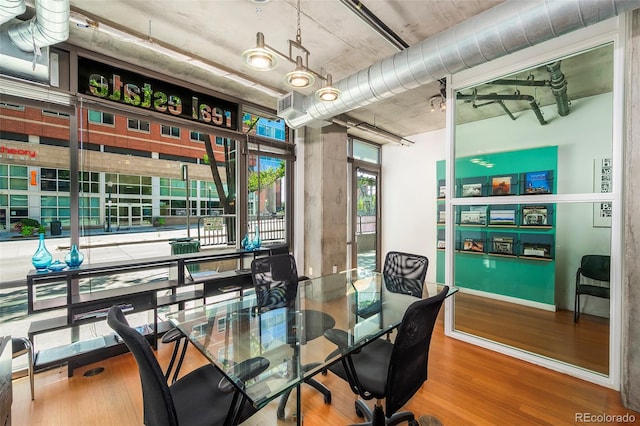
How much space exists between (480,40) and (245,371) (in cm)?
282

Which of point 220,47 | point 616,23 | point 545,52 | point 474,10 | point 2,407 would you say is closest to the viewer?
point 2,407

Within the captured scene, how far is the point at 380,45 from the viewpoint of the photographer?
2.87 m

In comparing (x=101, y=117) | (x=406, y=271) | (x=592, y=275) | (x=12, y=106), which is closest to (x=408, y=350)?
(x=406, y=271)

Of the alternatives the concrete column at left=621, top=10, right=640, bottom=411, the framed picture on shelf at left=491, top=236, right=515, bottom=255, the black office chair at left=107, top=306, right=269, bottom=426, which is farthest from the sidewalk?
the concrete column at left=621, top=10, right=640, bottom=411

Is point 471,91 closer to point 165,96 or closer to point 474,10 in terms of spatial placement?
point 474,10

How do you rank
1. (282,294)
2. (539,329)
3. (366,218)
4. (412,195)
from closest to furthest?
1. (282,294)
2. (539,329)
3. (412,195)
4. (366,218)

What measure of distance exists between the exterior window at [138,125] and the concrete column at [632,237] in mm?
4610

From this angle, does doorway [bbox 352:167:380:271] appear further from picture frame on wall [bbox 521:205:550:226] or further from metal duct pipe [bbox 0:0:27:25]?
metal duct pipe [bbox 0:0:27:25]

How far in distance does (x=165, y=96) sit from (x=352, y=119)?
2.85m

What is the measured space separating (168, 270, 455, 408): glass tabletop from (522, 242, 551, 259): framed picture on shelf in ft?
5.36

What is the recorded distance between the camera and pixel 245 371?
4.75ft

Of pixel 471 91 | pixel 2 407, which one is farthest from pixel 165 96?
pixel 471 91

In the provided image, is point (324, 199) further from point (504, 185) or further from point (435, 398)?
point (435, 398)

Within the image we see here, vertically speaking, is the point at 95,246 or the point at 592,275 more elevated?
the point at 95,246
